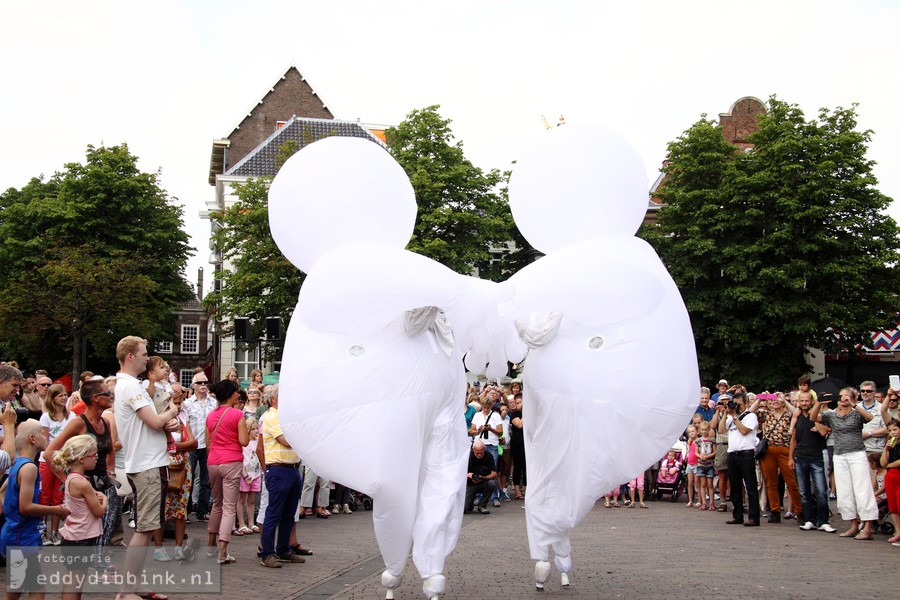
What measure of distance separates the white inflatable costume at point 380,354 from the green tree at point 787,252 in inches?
1070

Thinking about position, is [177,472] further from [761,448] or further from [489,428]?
[761,448]

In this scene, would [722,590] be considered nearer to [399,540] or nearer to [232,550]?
[399,540]

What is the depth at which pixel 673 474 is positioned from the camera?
17578 mm

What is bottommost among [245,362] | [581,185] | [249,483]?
[249,483]

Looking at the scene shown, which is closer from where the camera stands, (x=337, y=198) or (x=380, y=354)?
(x=380, y=354)

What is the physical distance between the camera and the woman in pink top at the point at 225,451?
9.27 m

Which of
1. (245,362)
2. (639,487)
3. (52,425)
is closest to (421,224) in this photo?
(245,362)

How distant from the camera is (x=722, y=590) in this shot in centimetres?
797

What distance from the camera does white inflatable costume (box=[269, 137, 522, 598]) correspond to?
Result: 6.97 meters

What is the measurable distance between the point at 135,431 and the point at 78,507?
1470 mm

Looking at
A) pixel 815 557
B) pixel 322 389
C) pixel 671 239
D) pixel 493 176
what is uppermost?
pixel 493 176

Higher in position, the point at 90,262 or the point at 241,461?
the point at 90,262

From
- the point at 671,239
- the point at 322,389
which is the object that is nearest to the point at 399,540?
the point at 322,389

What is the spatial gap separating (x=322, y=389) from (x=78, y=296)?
31.3 m
